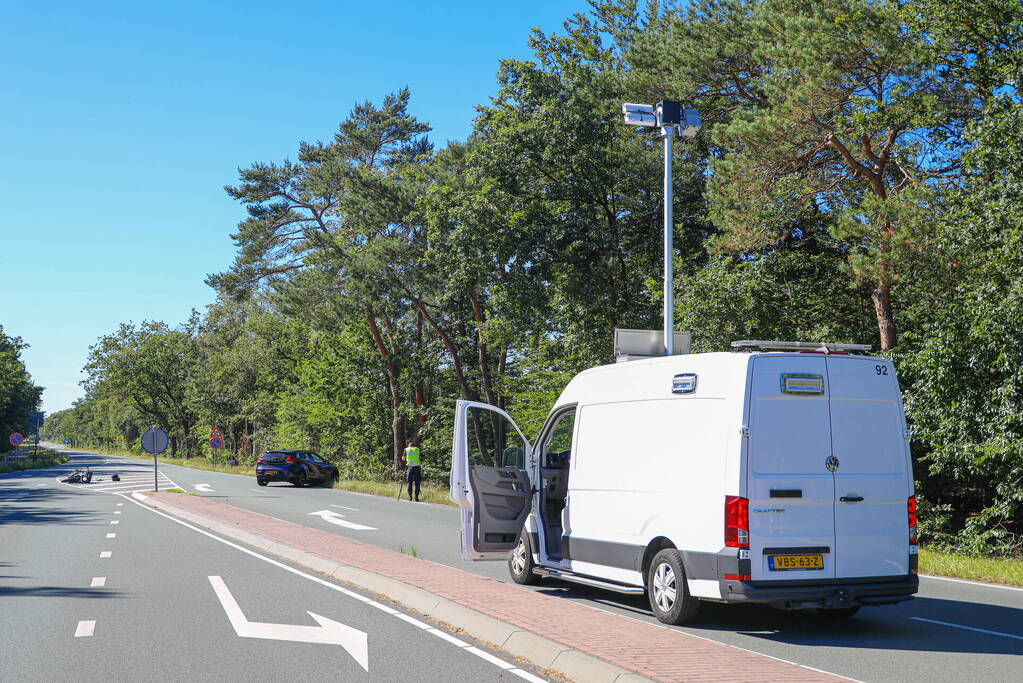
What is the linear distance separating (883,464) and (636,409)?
7.72ft

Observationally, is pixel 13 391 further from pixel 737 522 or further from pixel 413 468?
pixel 737 522

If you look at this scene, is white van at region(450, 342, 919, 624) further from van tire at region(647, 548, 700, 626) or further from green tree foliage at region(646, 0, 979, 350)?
green tree foliage at region(646, 0, 979, 350)

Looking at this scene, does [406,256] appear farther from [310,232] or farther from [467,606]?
[467,606]

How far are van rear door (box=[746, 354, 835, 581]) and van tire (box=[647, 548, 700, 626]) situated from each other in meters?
0.74

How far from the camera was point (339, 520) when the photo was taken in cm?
2008

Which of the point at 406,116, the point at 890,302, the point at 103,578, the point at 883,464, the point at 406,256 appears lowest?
the point at 103,578

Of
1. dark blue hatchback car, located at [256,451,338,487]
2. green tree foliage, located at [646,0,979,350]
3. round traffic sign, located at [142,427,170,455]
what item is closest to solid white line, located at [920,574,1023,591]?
green tree foliage, located at [646,0,979,350]

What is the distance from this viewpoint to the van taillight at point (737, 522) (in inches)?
→ 303

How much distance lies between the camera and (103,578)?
11.3 meters

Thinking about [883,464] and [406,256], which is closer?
[883,464]

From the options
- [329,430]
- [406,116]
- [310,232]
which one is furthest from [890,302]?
[329,430]

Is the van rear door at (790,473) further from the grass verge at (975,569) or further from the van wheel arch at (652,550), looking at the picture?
the grass verge at (975,569)

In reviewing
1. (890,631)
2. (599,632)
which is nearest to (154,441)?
(599,632)

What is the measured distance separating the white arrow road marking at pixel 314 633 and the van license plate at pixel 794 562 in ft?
11.4
